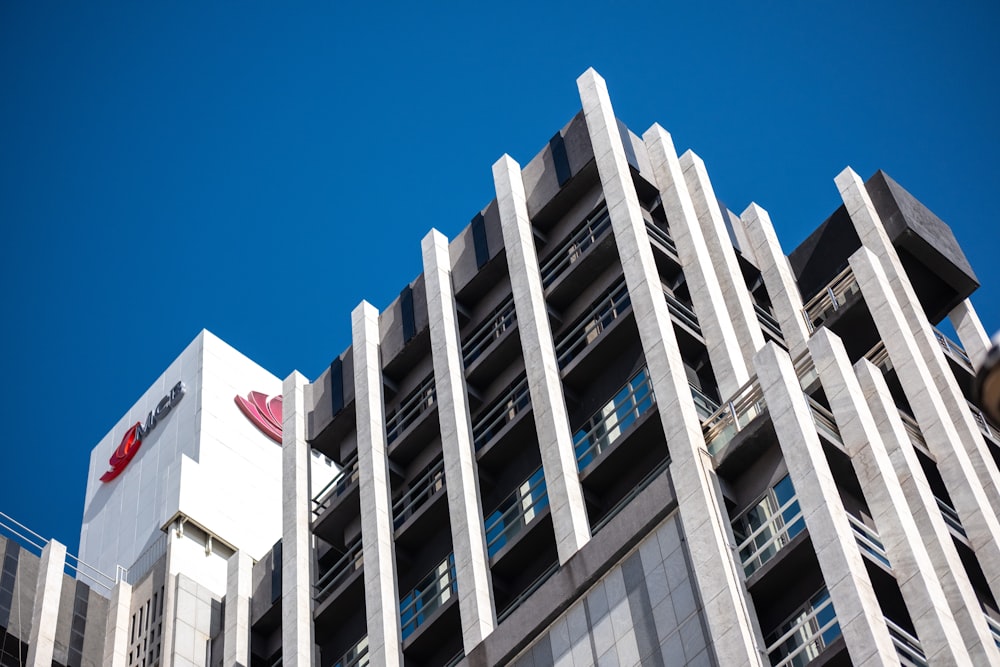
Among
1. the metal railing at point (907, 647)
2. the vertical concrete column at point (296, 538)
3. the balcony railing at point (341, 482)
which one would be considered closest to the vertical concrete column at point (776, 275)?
the metal railing at point (907, 647)

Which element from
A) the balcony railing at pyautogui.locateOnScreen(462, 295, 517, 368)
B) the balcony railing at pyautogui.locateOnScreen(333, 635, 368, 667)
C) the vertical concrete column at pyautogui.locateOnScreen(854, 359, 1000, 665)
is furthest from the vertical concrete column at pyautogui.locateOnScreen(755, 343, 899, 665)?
the balcony railing at pyautogui.locateOnScreen(333, 635, 368, 667)

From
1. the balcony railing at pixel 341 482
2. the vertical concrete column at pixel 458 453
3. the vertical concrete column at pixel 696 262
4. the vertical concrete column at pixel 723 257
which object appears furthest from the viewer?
the balcony railing at pixel 341 482

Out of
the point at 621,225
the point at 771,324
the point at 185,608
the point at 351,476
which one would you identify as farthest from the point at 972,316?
the point at 185,608

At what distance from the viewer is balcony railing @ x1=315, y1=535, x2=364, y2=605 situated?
211 feet

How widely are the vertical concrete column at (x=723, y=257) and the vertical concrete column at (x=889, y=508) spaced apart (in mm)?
6872

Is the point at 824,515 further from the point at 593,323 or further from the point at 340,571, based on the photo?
the point at 340,571

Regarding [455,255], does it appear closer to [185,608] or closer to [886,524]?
[185,608]

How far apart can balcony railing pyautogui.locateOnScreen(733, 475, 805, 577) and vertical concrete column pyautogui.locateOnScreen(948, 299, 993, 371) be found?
18262 millimetres

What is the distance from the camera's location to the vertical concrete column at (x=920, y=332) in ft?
165

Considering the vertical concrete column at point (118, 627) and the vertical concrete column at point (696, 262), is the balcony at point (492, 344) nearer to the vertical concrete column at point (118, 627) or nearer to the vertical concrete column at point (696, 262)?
the vertical concrete column at point (696, 262)

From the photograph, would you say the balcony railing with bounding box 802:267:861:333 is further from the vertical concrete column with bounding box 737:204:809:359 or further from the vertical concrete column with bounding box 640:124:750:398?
the vertical concrete column with bounding box 640:124:750:398

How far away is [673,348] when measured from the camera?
52812 mm

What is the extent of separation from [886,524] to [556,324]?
69.9 ft

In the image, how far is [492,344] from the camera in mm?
63156
